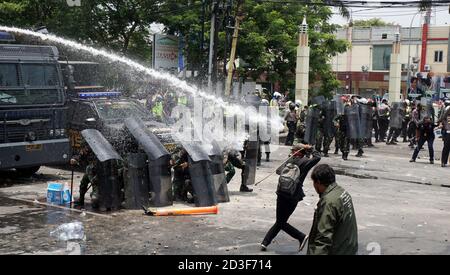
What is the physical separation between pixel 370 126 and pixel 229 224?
14480 millimetres

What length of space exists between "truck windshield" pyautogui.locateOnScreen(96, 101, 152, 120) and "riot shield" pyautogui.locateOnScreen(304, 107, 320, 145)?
243 inches

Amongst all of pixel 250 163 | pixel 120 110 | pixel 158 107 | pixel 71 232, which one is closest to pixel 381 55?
pixel 158 107

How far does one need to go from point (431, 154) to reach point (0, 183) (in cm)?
1245

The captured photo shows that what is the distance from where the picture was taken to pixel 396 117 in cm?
2489

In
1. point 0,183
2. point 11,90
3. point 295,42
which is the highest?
point 295,42

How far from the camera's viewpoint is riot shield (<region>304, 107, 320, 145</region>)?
1902 centimetres

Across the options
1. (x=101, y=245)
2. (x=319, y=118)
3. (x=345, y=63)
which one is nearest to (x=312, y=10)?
(x=319, y=118)

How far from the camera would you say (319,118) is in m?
18.8

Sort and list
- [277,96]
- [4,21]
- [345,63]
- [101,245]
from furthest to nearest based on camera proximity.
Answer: [345,63] → [4,21] → [277,96] → [101,245]

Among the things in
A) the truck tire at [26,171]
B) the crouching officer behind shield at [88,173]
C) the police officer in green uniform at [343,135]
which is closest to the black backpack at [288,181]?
the crouching officer behind shield at [88,173]

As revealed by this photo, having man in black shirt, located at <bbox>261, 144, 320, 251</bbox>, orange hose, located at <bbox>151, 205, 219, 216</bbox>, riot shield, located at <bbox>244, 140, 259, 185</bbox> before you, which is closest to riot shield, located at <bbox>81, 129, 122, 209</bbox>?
orange hose, located at <bbox>151, 205, 219, 216</bbox>

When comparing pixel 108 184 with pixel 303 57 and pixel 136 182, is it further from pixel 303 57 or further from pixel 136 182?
pixel 303 57

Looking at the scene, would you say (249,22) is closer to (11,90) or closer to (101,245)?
(11,90)

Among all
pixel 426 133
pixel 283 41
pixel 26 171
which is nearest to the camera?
pixel 26 171
